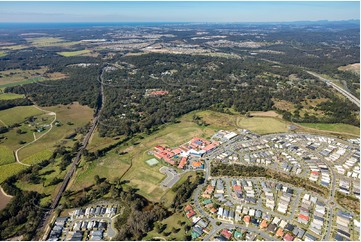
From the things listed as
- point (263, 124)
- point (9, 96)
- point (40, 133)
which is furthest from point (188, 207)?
point (9, 96)

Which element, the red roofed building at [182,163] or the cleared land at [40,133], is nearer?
the red roofed building at [182,163]

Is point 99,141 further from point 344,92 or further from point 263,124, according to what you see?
point 344,92

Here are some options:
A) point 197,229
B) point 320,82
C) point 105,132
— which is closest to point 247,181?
point 197,229

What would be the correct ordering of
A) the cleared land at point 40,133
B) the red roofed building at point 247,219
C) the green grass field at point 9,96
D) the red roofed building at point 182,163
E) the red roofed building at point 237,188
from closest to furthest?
the red roofed building at point 247,219 < the red roofed building at point 237,188 < the red roofed building at point 182,163 < the cleared land at point 40,133 < the green grass field at point 9,96

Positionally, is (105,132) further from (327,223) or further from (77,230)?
(327,223)

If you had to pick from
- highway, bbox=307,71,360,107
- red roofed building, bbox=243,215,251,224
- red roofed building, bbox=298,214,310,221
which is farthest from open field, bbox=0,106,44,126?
highway, bbox=307,71,360,107

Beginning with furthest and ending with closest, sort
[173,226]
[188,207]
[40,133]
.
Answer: [40,133]
[188,207]
[173,226]

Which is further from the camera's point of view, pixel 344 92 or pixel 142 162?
pixel 344 92

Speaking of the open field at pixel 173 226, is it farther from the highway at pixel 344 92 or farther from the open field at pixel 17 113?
the highway at pixel 344 92

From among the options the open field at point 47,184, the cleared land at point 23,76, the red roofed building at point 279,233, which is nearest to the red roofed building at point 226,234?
the red roofed building at point 279,233

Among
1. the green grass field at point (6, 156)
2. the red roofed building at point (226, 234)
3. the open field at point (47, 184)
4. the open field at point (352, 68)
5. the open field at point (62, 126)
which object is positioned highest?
the red roofed building at point (226, 234)

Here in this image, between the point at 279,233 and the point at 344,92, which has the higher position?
the point at 279,233
